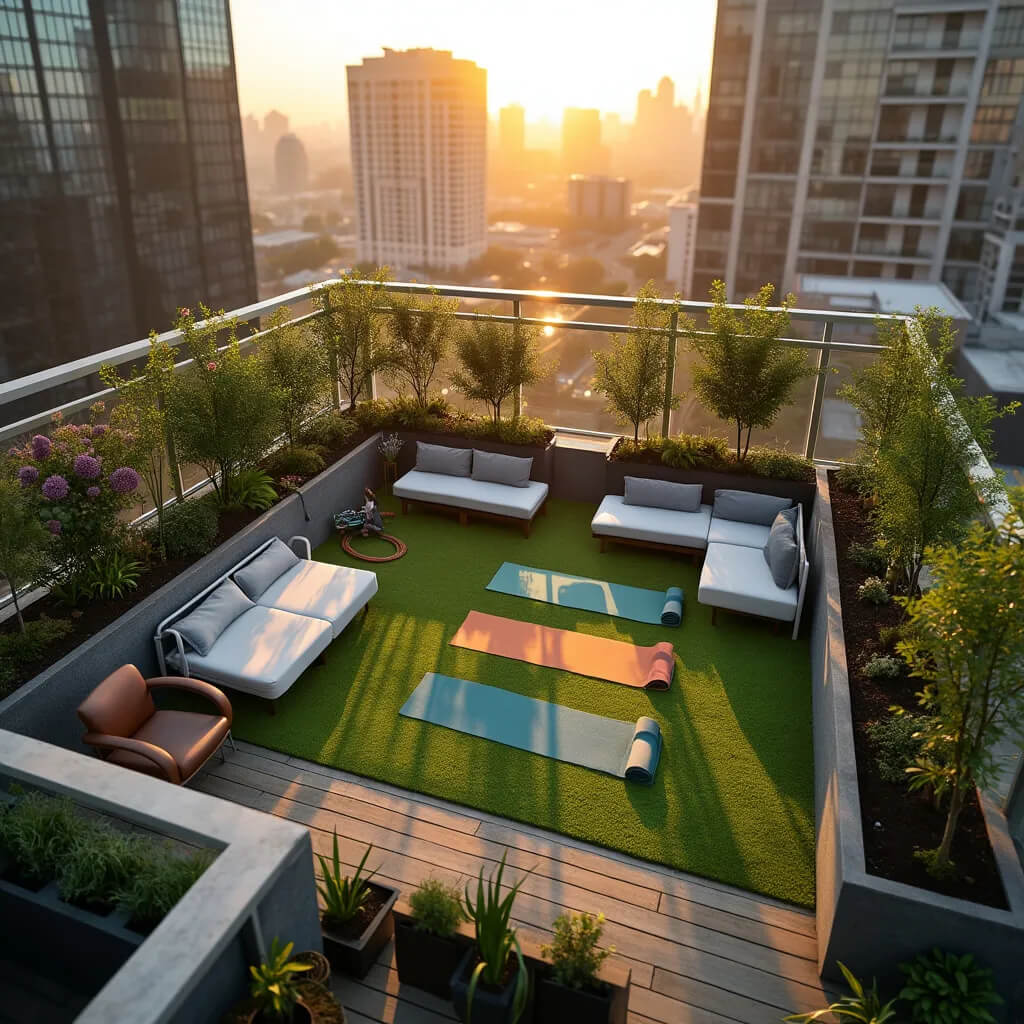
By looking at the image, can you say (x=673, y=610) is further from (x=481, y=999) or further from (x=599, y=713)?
(x=481, y=999)

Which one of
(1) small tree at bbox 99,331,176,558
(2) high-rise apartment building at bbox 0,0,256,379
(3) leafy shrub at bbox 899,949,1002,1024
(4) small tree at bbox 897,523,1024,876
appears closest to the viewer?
(4) small tree at bbox 897,523,1024,876

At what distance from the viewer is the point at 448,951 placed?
11.9 ft

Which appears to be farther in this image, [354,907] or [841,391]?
[841,391]

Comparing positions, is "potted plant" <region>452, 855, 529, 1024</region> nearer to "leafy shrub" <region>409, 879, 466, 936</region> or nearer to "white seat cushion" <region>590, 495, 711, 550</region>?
"leafy shrub" <region>409, 879, 466, 936</region>

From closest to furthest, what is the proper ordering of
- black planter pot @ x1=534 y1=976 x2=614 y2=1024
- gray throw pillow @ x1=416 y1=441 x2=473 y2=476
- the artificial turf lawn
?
black planter pot @ x1=534 y1=976 x2=614 y2=1024 < the artificial turf lawn < gray throw pillow @ x1=416 y1=441 x2=473 y2=476

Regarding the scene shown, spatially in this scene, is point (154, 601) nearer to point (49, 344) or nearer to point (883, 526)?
point (883, 526)

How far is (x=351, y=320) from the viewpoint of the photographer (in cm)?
902

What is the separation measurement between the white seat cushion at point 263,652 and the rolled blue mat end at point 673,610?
2.84m

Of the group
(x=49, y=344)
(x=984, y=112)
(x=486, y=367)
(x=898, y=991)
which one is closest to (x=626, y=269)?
(x=984, y=112)

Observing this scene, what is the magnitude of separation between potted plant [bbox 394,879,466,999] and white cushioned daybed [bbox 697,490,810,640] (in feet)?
12.7

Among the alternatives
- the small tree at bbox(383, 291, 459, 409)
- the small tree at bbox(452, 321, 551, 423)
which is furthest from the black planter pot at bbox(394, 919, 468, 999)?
the small tree at bbox(383, 291, 459, 409)

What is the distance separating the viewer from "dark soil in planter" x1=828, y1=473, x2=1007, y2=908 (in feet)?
12.5

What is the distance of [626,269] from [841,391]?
294 feet

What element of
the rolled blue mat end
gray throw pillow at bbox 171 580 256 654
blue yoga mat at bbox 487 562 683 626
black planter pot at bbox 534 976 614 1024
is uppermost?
gray throw pillow at bbox 171 580 256 654
